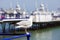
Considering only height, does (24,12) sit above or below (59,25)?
above

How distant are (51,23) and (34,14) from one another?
6589mm

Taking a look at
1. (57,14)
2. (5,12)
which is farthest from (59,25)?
(5,12)

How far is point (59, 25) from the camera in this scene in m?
66.9

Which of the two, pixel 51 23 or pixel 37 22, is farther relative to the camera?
pixel 51 23

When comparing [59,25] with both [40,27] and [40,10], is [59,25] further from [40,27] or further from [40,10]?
[40,27]

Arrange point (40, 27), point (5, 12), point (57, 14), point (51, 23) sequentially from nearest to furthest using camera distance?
point (40, 27) < point (5, 12) < point (51, 23) < point (57, 14)

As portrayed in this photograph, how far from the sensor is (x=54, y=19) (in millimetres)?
66875

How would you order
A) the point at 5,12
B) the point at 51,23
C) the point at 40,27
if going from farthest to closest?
the point at 51,23
the point at 5,12
the point at 40,27

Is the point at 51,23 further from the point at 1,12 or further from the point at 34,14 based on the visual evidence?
the point at 1,12

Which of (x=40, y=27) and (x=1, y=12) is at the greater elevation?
(x=1, y=12)

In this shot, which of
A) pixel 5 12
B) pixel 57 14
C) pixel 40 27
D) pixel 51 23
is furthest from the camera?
pixel 57 14

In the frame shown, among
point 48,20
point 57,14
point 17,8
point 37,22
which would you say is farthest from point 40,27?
point 57,14

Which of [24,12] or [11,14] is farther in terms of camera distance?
[24,12]

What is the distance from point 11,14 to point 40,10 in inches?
352
